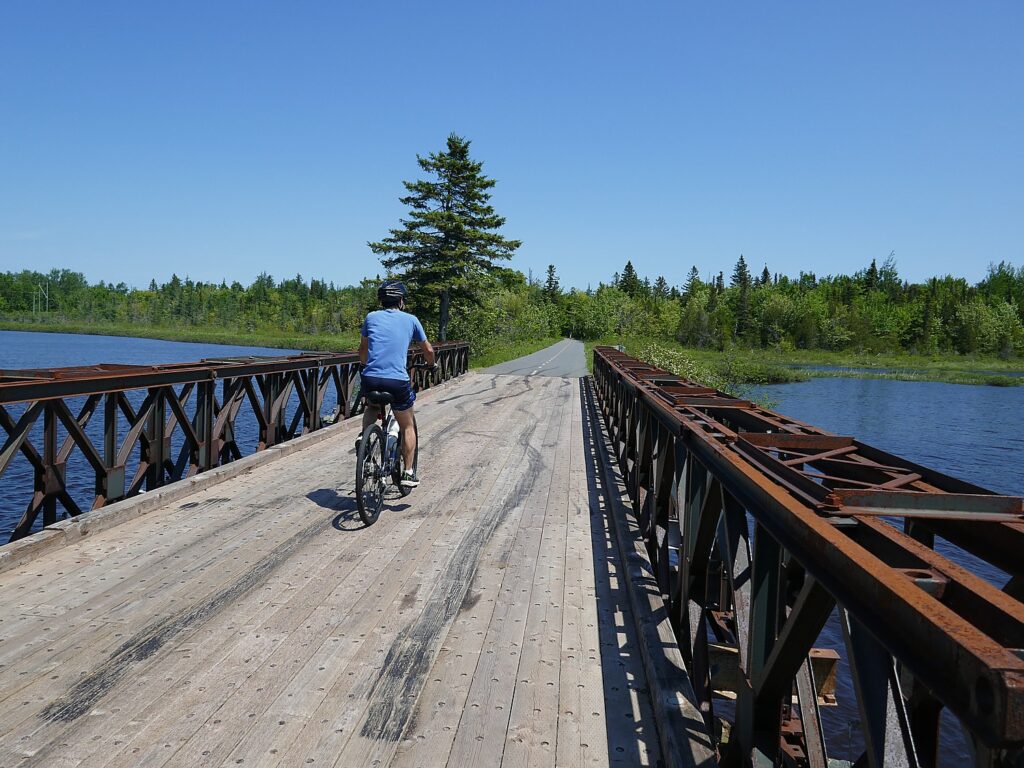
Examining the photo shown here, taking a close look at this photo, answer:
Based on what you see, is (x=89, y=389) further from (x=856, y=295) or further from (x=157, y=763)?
(x=856, y=295)

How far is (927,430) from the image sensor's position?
28.9 m

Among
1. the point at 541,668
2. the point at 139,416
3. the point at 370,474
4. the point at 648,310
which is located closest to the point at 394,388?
the point at 370,474

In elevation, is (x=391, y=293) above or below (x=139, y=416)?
above

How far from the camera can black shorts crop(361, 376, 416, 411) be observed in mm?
6062

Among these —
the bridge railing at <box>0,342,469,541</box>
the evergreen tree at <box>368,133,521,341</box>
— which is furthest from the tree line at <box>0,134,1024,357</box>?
the bridge railing at <box>0,342,469,541</box>

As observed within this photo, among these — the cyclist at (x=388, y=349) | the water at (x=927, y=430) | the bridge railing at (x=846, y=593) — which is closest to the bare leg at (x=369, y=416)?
the cyclist at (x=388, y=349)

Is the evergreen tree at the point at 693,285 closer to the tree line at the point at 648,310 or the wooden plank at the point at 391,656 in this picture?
the tree line at the point at 648,310

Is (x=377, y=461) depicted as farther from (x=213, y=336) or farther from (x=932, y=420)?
(x=213, y=336)

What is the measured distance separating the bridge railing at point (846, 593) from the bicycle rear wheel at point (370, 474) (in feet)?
7.75

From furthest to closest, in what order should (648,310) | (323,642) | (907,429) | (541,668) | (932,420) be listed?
1. (648,310)
2. (932,420)
3. (907,429)
4. (323,642)
5. (541,668)

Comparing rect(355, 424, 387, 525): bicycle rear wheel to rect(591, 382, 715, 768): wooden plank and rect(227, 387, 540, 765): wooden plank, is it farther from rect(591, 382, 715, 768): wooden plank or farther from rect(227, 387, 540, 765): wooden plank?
rect(591, 382, 715, 768): wooden plank

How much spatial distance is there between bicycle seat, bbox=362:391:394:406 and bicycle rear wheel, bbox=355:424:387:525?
8.9 inches

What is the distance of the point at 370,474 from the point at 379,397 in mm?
681

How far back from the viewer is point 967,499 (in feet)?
8.13
